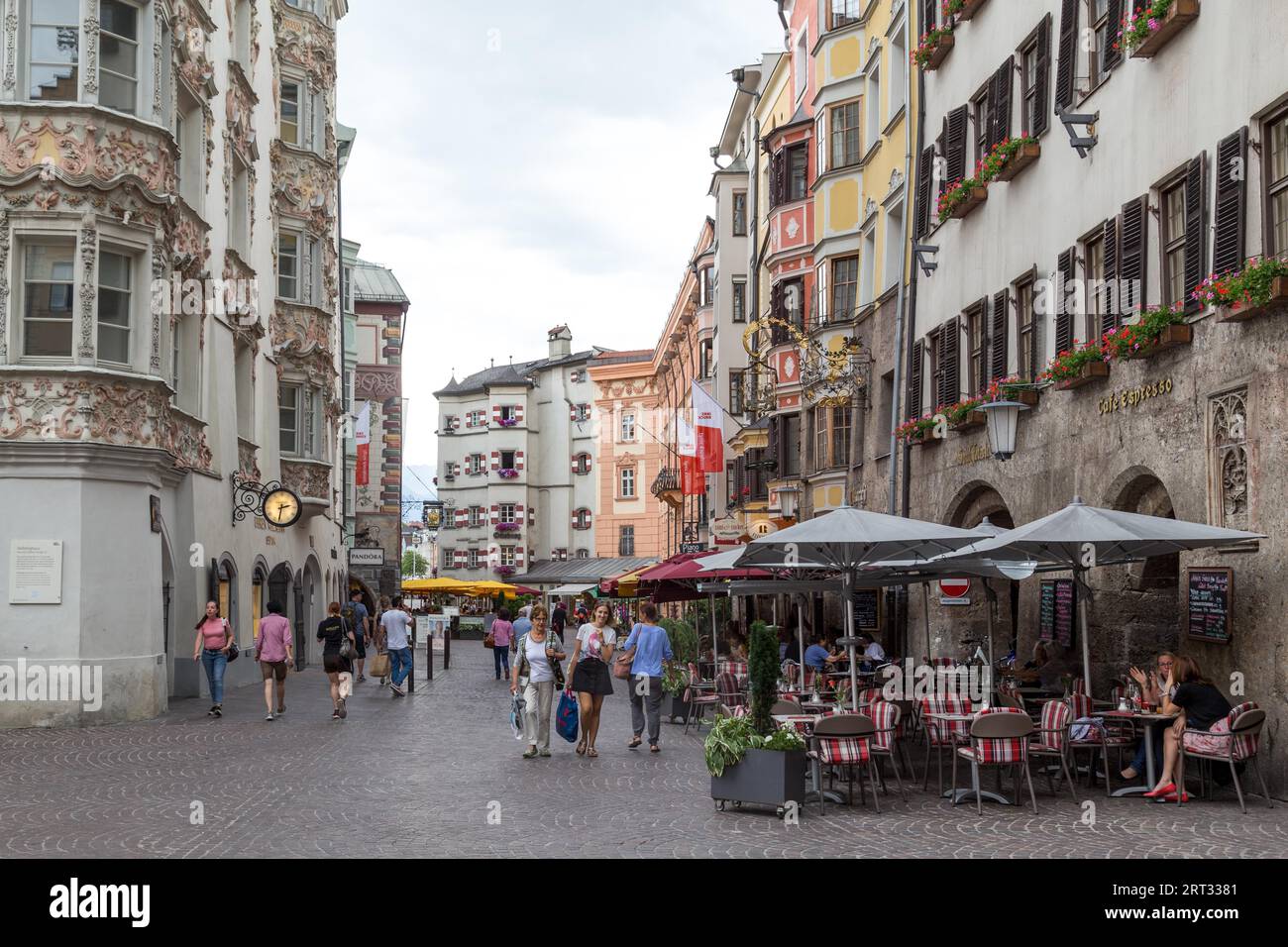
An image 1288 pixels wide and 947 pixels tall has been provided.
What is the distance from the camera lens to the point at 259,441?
3341 cm

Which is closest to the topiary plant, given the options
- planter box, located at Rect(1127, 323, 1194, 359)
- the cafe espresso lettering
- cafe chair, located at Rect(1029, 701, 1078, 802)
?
cafe chair, located at Rect(1029, 701, 1078, 802)

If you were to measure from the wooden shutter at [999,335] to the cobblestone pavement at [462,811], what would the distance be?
7.29 metres

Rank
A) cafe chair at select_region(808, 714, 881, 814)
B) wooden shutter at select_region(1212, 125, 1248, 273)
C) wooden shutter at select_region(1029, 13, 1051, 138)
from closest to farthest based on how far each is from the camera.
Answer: cafe chair at select_region(808, 714, 881, 814)
wooden shutter at select_region(1212, 125, 1248, 273)
wooden shutter at select_region(1029, 13, 1051, 138)

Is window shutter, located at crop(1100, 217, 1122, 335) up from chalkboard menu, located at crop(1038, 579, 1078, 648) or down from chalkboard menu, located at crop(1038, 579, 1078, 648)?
up

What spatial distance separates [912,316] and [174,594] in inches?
552

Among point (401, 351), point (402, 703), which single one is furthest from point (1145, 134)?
point (401, 351)

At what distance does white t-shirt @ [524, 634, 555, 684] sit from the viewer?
1844cm

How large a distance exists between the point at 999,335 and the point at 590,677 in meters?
8.76

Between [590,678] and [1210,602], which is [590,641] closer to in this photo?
[590,678]

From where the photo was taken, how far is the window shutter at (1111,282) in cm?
1823

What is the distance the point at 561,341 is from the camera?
332 feet

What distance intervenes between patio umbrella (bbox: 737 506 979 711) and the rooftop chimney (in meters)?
84.3

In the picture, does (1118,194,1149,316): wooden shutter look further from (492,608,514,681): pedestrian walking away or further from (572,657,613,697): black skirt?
(492,608,514,681): pedestrian walking away
